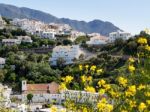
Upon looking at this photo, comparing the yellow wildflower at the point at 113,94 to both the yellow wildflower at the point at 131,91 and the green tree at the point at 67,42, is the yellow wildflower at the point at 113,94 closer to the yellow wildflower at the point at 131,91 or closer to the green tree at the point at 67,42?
the yellow wildflower at the point at 131,91

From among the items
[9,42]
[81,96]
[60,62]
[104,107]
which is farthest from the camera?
[9,42]

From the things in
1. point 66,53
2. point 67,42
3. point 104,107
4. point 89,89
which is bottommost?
point 66,53

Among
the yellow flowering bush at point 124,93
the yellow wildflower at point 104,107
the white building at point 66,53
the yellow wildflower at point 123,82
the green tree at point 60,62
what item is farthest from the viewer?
the white building at point 66,53

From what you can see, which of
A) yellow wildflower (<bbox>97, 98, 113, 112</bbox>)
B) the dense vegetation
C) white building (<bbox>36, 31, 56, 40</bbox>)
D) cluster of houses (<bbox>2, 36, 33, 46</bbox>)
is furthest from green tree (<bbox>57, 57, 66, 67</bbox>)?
yellow wildflower (<bbox>97, 98, 113, 112</bbox>)

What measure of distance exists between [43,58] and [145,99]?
6182 centimetres

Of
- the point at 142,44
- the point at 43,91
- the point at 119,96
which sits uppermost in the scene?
the point at 142,44

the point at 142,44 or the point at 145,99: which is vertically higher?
the point at 142,44

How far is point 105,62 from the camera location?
2213 inches

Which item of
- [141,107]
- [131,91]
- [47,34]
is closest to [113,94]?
[131,91]

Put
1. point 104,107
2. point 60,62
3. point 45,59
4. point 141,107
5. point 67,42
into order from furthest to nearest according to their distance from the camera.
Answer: point 67,42 → point 45,59 → point 60,62 → point 104,107 → point 141,107

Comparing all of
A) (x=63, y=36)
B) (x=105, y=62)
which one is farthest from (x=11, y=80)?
(x=63, y=36)

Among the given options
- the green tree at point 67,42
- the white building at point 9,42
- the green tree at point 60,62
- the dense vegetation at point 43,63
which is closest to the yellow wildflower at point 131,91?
the dense vegetation at point 43,63

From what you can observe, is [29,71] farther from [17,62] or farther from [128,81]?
[128,81]

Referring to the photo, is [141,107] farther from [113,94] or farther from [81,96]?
[81,96]
